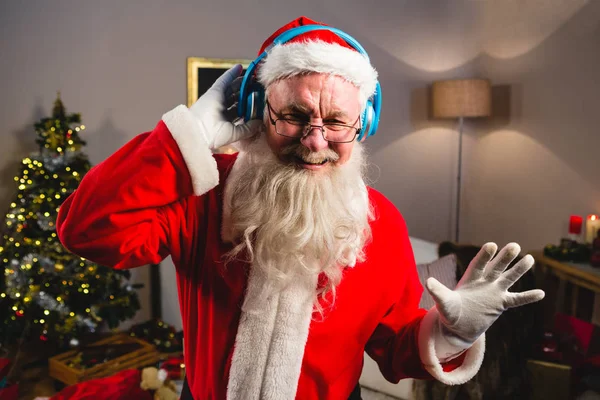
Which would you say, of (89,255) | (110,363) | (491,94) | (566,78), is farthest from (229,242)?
(491,94)

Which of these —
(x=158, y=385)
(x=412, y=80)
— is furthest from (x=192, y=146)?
(x=412, y=80)

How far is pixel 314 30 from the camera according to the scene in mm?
1189

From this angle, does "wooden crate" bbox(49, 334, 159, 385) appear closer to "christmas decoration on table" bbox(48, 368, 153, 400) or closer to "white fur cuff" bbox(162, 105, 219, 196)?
"christmas decoration on table" bbox(48, 368, 153, 400)

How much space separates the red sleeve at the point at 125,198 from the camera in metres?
0.98

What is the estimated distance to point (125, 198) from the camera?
99cm

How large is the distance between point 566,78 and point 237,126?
2.81 metres

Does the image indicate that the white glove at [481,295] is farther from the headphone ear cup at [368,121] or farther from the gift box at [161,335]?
the gift box at [161,335]

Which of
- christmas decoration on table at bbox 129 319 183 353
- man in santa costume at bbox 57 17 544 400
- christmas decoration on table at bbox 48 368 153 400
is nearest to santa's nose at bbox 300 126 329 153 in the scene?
man in santa costume at bbox 57 17 544 400

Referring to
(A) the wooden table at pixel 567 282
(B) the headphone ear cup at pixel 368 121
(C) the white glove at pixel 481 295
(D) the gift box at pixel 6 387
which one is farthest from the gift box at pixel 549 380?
(D) the gift box at pixel 6 387

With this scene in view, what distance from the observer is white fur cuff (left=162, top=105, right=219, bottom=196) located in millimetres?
1024

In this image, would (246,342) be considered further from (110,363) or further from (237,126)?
(110,363)

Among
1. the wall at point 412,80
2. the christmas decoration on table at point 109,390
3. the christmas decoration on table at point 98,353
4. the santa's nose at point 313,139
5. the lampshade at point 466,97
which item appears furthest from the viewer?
the lampshade at point 466,97

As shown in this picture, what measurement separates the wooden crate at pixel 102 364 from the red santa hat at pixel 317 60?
2.42 metres

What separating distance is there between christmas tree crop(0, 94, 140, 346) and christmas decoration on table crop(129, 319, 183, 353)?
452mm
